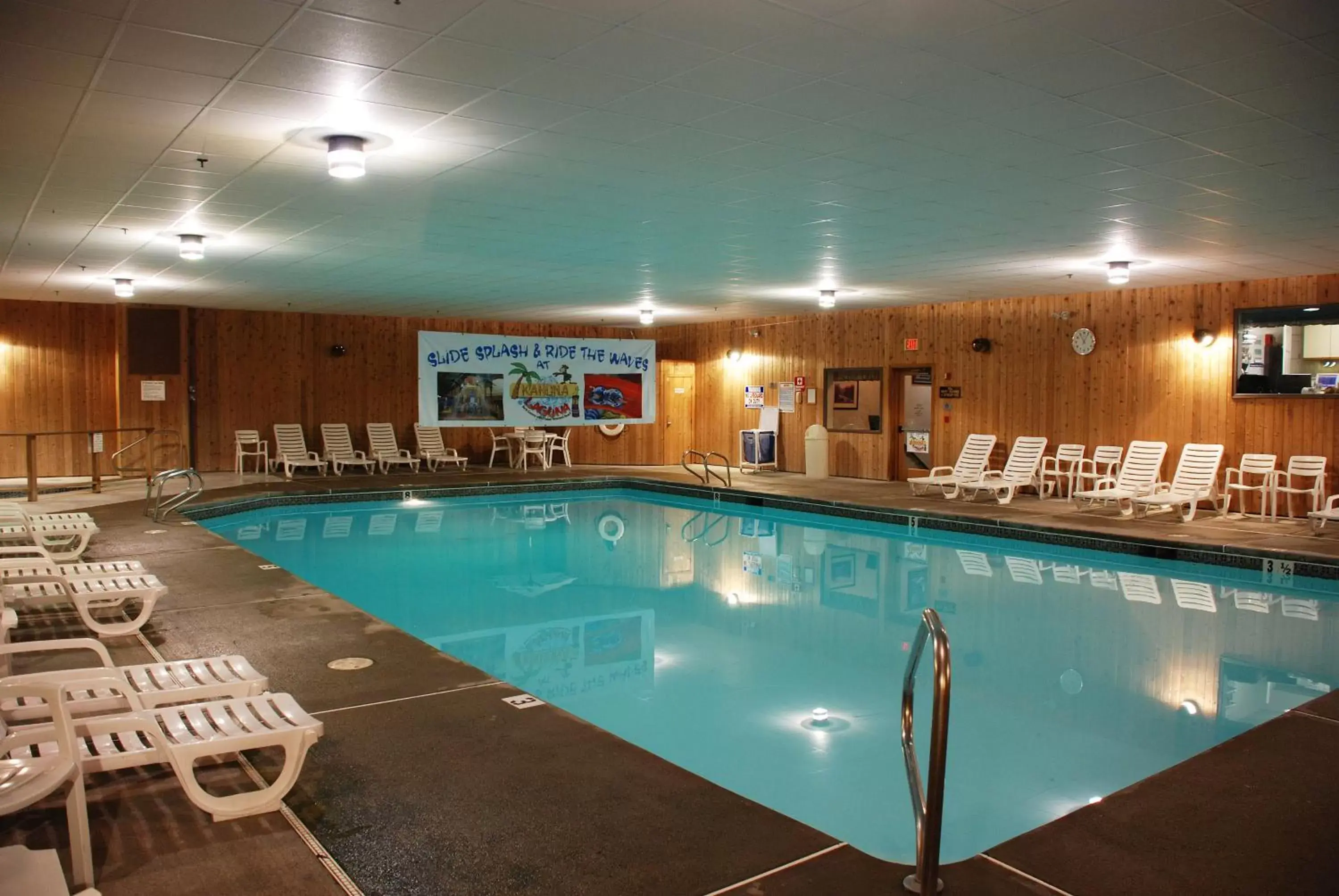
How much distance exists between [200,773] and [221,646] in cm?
187

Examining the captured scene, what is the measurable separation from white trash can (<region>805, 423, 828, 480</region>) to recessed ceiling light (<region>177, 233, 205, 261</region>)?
9646 mm

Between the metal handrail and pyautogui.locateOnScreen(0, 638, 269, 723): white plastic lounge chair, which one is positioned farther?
pyautogui.locateOnScreen(0, 638, 269, 723): white plastic lounge chair

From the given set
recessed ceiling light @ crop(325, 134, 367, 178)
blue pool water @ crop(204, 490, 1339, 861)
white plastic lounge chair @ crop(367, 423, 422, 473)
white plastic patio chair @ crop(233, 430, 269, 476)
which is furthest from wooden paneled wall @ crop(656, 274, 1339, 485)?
recessed ceiling light @ crop(325, 134, 367, 178)

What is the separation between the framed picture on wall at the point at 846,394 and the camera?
50.4 feet

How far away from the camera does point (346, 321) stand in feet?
52.9

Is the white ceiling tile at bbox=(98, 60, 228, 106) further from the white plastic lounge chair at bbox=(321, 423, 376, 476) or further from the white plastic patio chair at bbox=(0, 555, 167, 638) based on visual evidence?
the white plastic lounge chair at bbox=(321, 423, 376, 476)

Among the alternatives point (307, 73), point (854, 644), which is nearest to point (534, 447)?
point (854, 644)

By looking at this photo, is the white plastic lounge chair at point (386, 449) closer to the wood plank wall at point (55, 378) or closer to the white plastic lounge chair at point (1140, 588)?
the wood plank wall at point (55, 378)

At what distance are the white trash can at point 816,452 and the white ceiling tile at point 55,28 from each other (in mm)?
12557

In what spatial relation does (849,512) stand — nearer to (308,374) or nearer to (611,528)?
(611,528)

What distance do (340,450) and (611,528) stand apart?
20.5ft

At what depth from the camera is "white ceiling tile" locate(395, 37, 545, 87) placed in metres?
3.91

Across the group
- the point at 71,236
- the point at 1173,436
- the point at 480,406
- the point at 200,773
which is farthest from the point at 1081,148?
the point at 480,406

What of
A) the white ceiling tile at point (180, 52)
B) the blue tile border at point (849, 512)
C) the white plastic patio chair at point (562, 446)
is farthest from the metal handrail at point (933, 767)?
the white plastic patio chair at point (562, 446)
